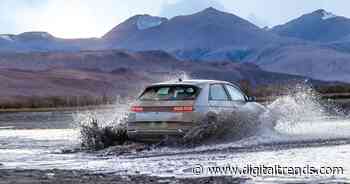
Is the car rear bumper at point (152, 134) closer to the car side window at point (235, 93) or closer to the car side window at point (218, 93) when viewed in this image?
the car side window at point (218, 93)

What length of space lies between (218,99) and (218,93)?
261 millimetres

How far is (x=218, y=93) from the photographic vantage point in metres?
17.9

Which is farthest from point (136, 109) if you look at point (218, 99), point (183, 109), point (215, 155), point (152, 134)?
point (215, 155)

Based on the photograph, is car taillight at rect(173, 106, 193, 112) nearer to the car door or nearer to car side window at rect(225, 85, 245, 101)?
the car door

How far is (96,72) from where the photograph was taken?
14888cm

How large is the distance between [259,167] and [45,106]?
50.8 meters

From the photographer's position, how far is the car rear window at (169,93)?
56.1ft

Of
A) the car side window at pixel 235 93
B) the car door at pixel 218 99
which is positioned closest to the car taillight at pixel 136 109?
the car door at pixel 218 99

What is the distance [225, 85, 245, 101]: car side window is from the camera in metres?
18.5

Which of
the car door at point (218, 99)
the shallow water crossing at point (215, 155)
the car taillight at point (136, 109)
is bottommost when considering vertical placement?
the shallow water crossing at point (215, 155)

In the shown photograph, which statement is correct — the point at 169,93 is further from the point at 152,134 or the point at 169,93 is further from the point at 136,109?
the point at 152,134

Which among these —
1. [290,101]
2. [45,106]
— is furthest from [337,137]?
[45,106]

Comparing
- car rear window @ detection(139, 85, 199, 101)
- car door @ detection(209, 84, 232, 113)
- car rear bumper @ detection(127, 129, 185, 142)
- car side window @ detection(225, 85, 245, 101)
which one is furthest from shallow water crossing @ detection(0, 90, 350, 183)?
car rear window @ detection(139, 85, 199, 101)

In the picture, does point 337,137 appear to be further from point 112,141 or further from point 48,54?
point 48,54
